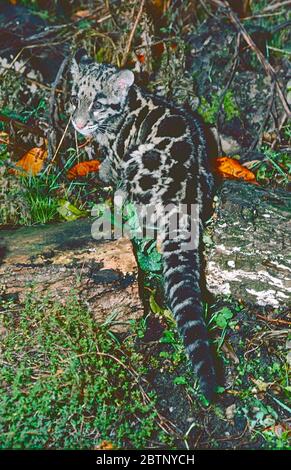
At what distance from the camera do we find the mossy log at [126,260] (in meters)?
3.72

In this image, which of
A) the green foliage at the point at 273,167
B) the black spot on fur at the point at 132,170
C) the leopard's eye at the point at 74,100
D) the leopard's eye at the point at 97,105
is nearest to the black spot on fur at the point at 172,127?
the black spot on fur at the point at 132,170

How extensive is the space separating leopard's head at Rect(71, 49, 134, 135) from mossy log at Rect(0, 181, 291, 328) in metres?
1.19

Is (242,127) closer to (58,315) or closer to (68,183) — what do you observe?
(68,183)

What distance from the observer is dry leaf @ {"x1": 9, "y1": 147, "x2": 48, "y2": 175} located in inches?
201

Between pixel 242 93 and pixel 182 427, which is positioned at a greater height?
pixel 242 93

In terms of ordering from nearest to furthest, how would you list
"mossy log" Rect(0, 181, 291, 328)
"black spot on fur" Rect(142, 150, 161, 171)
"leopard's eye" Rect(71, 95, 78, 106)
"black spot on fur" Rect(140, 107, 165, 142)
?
"mossy log" Rect(0, 181, 291, 328) → "black spot on fur" Rect(142, 150, 161, 171) → "black spot on fur" Rect(140, 107, 165, 142) → "leopard's eye" Rect(71, 95, 78, 106)

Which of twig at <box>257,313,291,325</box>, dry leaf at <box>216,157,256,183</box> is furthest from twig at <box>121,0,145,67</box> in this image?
twig at <box>257,313,291,325</box>

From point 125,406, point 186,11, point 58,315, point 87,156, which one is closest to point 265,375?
point 125,406

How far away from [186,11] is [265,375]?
4732 millimetres

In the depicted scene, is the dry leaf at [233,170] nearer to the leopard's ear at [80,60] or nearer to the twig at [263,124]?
the twig at [263,124]

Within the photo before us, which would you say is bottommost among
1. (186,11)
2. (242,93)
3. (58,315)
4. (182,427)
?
(182,427)

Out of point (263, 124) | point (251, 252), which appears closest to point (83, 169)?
point (263, 124)

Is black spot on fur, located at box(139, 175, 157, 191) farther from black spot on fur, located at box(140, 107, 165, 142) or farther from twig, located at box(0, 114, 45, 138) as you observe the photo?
twig, located at box(0, 114, 45, 138)

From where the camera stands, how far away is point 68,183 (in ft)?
16.7
